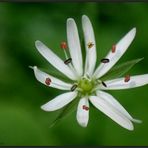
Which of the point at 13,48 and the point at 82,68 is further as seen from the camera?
the point at 13,48

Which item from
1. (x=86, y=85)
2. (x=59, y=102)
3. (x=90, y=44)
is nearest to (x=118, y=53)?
(x=90, y=44)

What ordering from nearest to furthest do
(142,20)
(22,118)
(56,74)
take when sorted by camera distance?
(56,74)
(22,118)
(142,20)

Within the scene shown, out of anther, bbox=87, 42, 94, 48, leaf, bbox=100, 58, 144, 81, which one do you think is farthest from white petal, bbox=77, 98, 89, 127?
anther, bbox=87, 42, 94, 48

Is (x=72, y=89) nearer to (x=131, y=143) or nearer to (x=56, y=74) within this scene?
(x=56, y=74)

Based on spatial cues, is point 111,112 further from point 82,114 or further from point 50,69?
point 50,69

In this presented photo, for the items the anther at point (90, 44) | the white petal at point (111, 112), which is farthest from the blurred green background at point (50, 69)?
the anther at point (90, 44)

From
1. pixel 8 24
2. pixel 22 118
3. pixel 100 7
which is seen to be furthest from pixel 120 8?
pixel 22 118

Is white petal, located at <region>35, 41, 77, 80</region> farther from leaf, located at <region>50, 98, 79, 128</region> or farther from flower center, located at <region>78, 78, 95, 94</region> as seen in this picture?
leaf, located at <region>50, 98, 79, 128</region>
